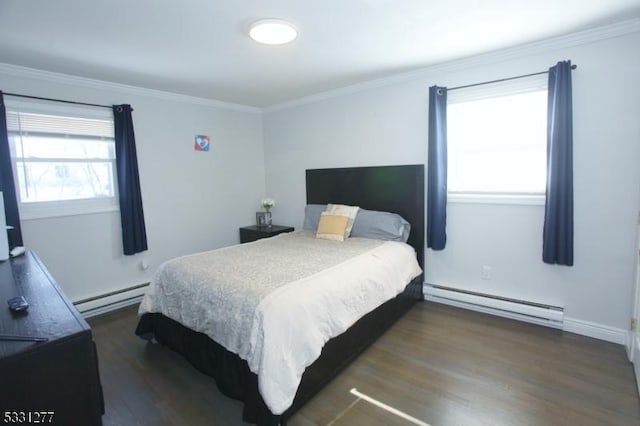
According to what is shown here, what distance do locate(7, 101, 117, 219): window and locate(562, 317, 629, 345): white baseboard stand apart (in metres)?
4.51

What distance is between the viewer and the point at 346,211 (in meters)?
3.52

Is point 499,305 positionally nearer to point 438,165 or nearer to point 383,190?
point 438,165

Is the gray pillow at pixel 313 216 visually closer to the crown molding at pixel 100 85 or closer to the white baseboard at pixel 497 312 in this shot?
the white baseboard at pixel 497 312

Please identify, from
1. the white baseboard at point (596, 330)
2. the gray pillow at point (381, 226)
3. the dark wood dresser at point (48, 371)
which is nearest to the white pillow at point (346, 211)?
the gray pillow at point (381, 226)

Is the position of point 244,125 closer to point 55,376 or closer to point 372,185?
point 372,185

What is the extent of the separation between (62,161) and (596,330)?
4.98 m

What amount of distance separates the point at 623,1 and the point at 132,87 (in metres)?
4.18

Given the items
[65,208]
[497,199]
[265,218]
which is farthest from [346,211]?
[65,208]

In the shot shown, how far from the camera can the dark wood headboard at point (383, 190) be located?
10.9ft

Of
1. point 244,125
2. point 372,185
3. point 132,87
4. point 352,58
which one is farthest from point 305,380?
point 244,125

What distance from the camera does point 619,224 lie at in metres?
2.43

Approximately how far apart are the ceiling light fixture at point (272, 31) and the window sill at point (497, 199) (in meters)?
2.08

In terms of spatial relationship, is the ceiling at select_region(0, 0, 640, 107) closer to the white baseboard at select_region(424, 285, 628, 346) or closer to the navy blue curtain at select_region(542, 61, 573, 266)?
the navy blue curtain at select_region(542, 61, 573, 266)

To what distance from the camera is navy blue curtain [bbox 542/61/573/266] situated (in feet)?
8.11
